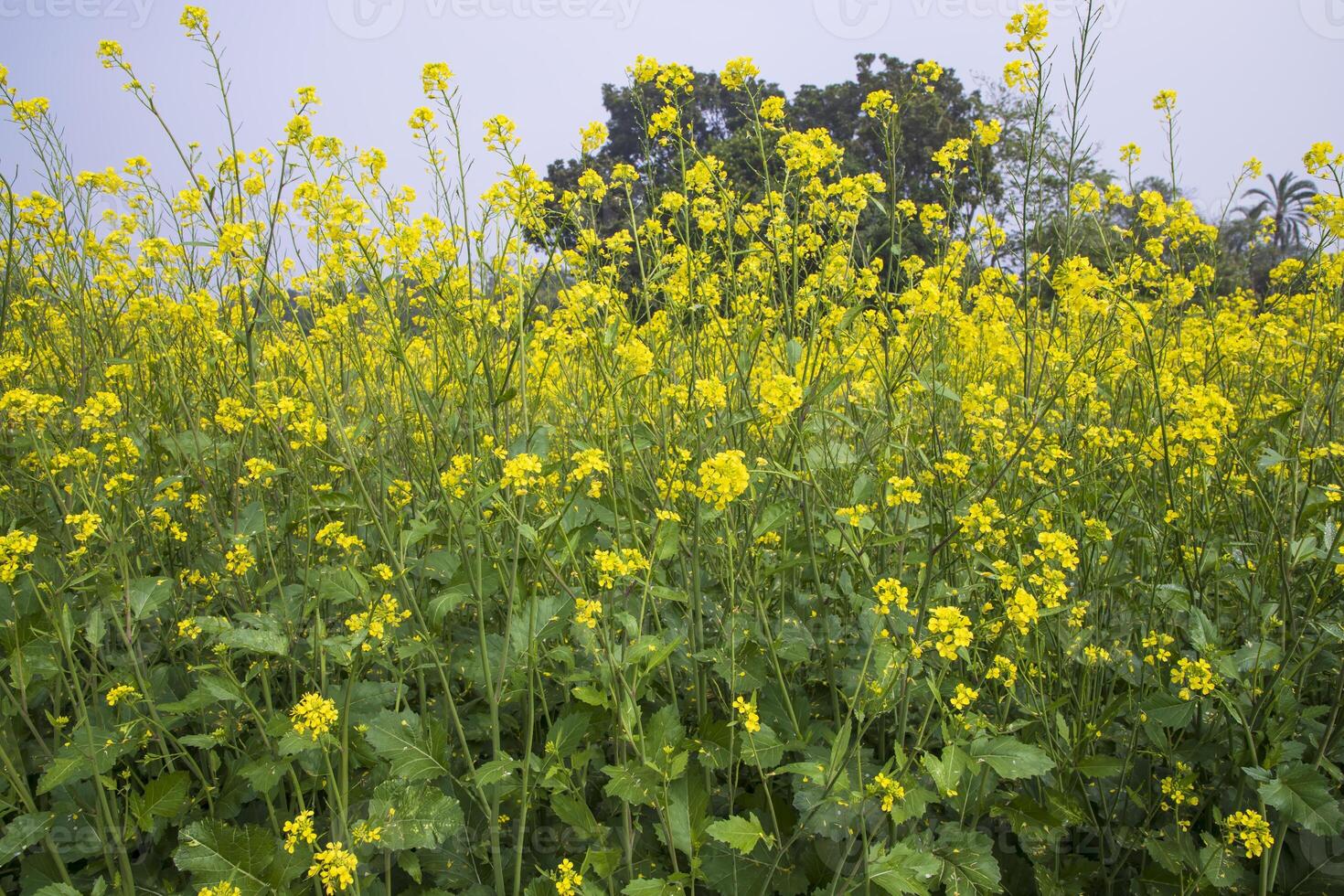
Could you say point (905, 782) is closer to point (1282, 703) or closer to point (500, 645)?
point (500, 645)

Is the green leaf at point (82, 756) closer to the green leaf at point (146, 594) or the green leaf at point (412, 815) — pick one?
the green leaf at point (146, 594)

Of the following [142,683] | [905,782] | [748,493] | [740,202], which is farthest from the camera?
[740,202]

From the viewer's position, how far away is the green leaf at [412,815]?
1.42 meters

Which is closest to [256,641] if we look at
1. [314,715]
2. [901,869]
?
[314,715]

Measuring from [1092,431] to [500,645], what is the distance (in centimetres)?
179

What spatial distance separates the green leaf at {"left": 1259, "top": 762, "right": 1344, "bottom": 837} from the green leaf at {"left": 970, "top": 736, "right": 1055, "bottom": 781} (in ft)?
1.65

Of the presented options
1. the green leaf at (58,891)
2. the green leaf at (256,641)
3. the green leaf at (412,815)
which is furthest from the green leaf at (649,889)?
the green leaf at (58,891)

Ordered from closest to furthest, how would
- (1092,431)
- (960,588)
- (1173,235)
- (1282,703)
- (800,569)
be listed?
(1282,703)
(960,588)
(1092,431)
(800,569)
(1173,235)

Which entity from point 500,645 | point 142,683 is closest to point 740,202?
point 500,645

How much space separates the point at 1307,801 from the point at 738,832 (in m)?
1.23

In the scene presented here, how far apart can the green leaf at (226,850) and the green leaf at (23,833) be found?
322 mm

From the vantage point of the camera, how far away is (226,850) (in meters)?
1.54

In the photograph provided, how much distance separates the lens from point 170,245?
288cm

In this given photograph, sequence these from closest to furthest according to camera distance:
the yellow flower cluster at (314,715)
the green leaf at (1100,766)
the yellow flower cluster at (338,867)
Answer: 1. the yellow flower cluster at (338,867)
2. the yellow flower cluster at (314,715)
3. the green leaf at (1100,766)
